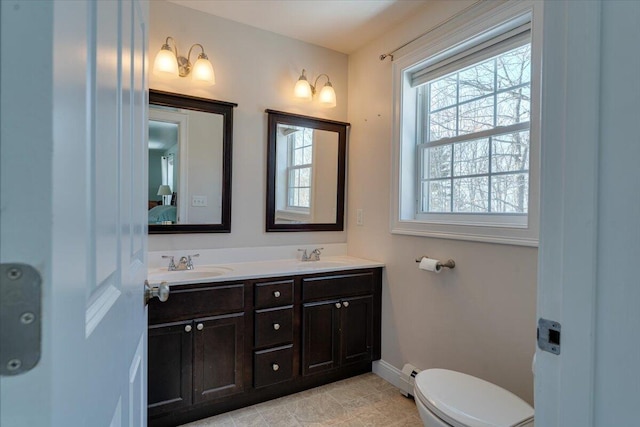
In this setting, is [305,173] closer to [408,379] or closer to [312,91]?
[312,91]

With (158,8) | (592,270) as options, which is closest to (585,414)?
(592,270)

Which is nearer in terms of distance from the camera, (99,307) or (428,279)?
(99,307)

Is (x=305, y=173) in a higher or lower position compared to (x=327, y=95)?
lower

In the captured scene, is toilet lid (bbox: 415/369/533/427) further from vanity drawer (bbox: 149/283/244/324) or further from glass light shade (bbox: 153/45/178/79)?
glass light shade (bbox: 153/45/178/79)

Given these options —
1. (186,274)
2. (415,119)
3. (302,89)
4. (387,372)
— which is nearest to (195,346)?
(186,274)

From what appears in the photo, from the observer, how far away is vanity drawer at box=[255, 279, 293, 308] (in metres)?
2.04

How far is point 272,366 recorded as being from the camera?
207 centimetres

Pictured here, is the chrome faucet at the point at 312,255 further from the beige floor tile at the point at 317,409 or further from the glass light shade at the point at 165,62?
the glass light shade at the point at 165,62

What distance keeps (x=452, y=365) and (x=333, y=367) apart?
78 cm

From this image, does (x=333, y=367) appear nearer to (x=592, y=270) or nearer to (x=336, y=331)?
(x=336, y=331)

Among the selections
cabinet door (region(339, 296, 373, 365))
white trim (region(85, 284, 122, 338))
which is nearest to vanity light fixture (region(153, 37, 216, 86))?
cabinet door (region(339, 296, 373, 365))

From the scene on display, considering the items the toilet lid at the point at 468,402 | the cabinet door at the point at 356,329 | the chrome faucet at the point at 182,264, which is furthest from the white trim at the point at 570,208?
the chrome faucet at the point at 182,264

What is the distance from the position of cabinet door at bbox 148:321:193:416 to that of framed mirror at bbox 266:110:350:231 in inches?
39.6

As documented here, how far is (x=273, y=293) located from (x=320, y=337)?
0.48 meters
